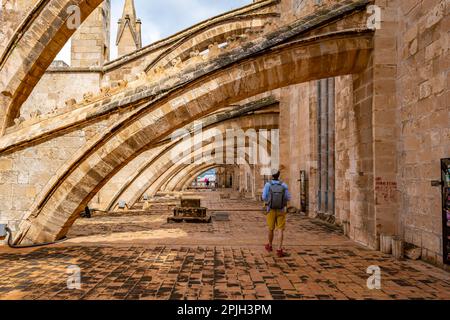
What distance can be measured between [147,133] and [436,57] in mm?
4554

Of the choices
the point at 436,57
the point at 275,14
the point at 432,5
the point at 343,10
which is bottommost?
the point at 436,57

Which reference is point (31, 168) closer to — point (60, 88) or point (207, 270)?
point (207, 270)

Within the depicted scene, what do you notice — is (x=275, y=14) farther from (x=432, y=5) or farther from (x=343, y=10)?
(x=432, y=5)

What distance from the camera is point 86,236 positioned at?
742cm

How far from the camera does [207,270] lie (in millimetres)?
4785

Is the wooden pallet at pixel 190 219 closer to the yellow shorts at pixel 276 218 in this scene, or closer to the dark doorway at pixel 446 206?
the yellow shorts at pixel 276 218

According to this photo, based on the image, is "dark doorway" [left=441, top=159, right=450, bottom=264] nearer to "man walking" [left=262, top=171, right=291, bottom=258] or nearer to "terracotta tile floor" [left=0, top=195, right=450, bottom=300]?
"terracotta tile floor" [left=0, top=195, right=450, bottom=300]

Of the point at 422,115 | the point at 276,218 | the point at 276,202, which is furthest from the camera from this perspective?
the point at 276,218

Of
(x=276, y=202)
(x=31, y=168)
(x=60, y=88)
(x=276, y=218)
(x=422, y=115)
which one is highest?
(x=60, y=88)

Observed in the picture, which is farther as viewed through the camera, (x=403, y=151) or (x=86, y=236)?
(x=86, y=236)

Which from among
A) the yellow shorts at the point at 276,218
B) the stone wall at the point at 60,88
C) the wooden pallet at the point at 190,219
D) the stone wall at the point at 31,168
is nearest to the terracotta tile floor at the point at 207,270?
the yellow shorts at the point at 276,218

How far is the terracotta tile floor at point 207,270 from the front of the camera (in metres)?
3.86

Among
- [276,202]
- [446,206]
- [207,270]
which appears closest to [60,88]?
[276,202]

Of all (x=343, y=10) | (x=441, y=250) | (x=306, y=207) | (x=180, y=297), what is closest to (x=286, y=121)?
(x=306, y=207)
